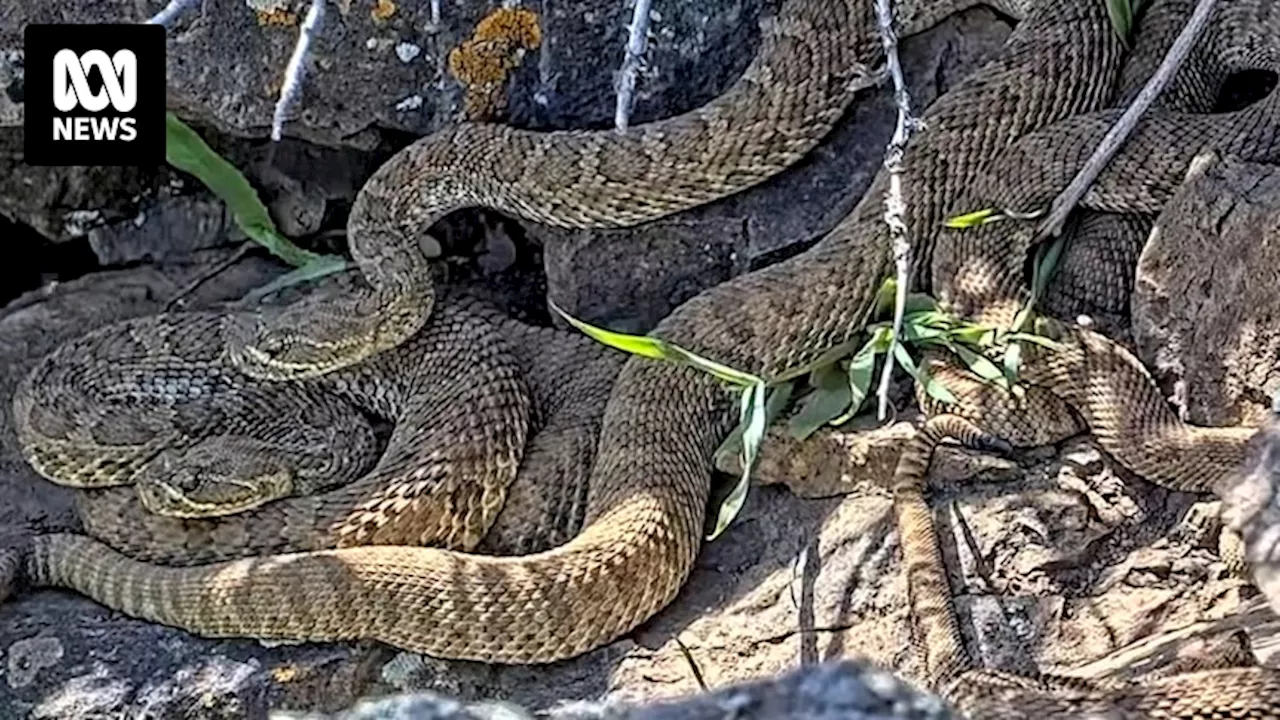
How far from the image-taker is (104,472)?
527cm

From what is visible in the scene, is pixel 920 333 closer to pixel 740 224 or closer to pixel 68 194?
pixel 740 224

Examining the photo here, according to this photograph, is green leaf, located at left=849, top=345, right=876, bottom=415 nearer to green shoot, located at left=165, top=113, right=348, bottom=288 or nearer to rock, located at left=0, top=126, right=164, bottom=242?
green shoot, located at left=165, top=113, right=348, bottom=288

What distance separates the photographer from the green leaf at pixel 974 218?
4805 millimetres

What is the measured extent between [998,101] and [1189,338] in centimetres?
101

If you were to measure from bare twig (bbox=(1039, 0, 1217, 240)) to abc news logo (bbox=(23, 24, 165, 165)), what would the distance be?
2719 millimetres

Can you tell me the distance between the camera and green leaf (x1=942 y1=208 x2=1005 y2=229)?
4.80 m

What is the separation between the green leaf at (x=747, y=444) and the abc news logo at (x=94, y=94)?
7.16 ft

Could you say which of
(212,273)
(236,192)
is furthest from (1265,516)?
(212,273)

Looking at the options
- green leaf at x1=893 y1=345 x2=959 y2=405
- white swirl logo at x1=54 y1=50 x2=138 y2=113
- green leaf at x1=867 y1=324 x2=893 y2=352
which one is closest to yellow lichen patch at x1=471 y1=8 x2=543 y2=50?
white swirl logo at x1=54 y1=50 x2=138 y2=113

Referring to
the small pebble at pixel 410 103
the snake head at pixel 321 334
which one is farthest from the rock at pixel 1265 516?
the small pebble at pixel 410 103

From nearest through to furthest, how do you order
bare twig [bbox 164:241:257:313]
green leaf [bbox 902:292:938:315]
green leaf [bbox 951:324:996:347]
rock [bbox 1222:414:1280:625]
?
rock [bbox 1222:414:1280:625] < green leaf [bbox 951:324:996:347] < green leaf [bbox 902:292:938:315] < bare twig [bbox 164:241:257:313]

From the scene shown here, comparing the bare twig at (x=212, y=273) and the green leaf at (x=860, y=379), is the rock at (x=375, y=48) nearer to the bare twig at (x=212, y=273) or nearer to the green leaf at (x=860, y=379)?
the bare twig at (x=212, y=273)

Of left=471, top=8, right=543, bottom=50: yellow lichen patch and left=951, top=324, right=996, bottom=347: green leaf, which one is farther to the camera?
left=471, top=8, right=543, bottom=50: yellow lichen patch

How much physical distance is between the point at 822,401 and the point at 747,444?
1.35ft
